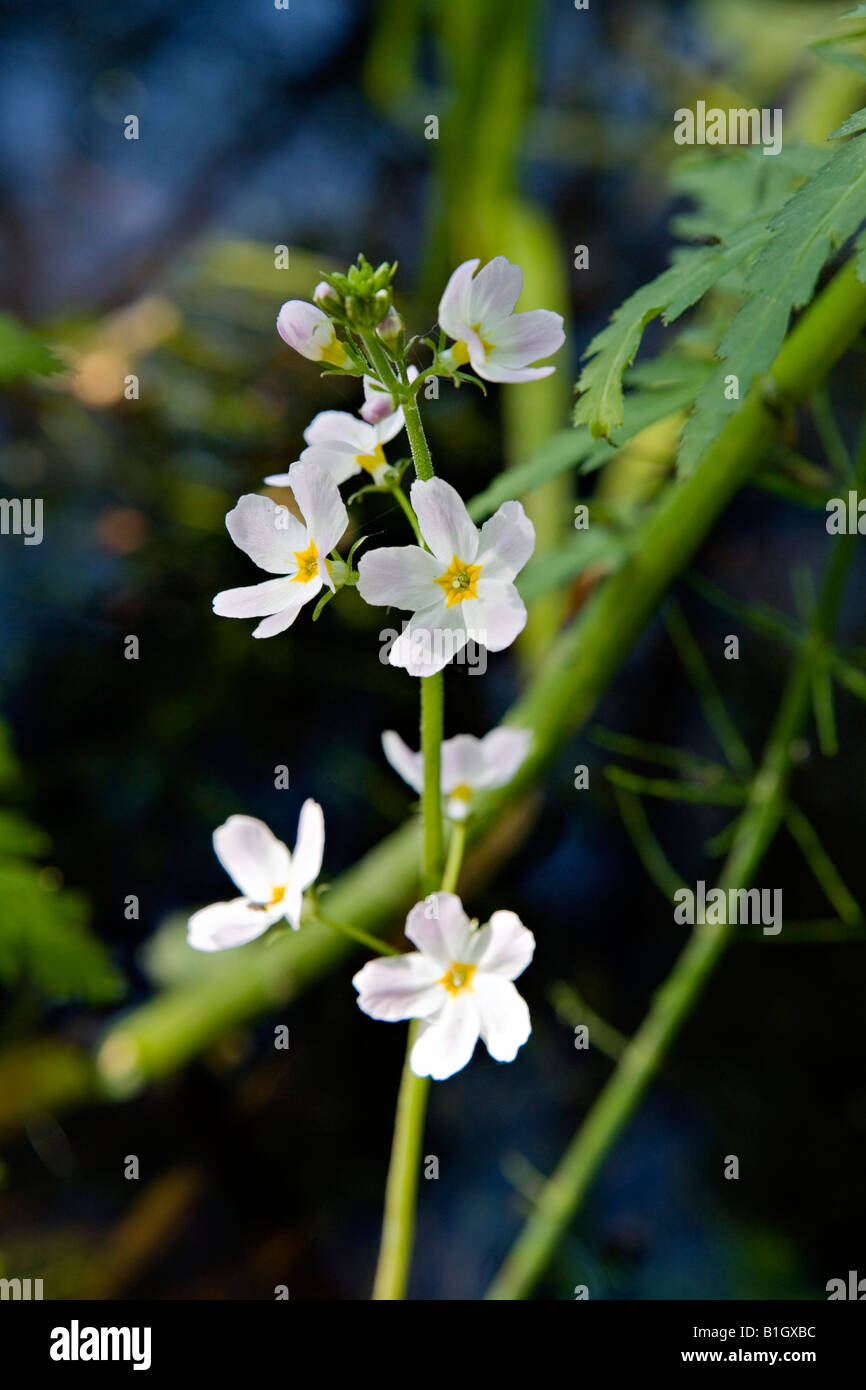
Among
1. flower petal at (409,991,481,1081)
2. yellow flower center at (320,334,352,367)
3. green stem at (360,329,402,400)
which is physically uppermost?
yellow flower center at (320,334,352,367)

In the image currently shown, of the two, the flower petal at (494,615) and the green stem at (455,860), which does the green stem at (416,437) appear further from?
the green stem at (455,860)

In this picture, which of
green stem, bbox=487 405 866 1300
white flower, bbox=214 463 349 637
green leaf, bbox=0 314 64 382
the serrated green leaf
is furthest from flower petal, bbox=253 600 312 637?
green stem, bbox=487 405 866 1300

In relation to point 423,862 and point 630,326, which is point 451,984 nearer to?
point 423,862

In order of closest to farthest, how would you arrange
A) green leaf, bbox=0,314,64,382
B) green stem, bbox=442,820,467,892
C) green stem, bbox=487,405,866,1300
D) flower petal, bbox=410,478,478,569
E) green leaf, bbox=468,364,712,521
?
flower petal, bbox=410,478,478,569 → green stem, bbox=442,820,467,892 → green leaf, bbox=468,364,712,521 → green leaf, bbox=0,314,64,382 → green stem, bbox=487,405,866,1300

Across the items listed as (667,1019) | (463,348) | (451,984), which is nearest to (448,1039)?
(451,984)

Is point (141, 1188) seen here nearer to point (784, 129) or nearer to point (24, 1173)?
point (24, 1173)

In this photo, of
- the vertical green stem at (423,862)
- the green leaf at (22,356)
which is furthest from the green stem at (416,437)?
the green leaf at (22,356)

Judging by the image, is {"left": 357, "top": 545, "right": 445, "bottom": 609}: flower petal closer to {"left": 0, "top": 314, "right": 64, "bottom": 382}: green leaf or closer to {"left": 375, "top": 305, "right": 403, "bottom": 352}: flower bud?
{"left": 375, "top": 305, "right": 403, "bottom": 352}: flower bud
